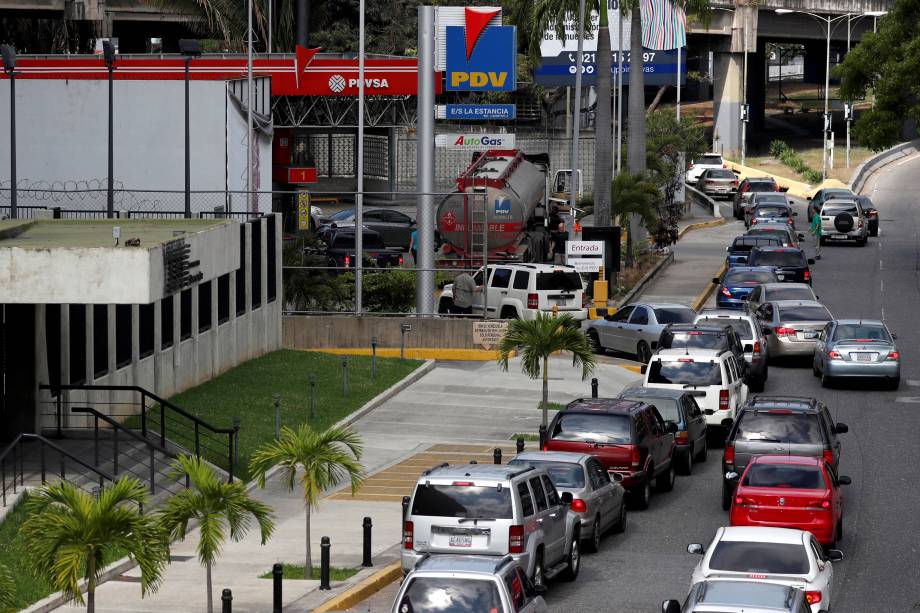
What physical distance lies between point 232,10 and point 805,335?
3299cm

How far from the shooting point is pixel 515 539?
57.2 ft

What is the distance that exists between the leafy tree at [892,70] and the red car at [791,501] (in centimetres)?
3615

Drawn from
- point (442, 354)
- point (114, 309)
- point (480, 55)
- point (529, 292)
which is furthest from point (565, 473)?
point (480, 55)

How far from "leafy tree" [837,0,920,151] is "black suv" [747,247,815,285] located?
9.63 meters

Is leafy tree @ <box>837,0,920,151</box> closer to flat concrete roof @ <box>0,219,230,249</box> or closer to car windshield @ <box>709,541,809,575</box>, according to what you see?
flat concrete roof @ <box>0,219,230,249</box>

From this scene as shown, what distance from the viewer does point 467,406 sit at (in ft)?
108

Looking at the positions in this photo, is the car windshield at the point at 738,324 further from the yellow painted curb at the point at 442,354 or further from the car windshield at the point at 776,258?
the car windshield at the point at 776,258

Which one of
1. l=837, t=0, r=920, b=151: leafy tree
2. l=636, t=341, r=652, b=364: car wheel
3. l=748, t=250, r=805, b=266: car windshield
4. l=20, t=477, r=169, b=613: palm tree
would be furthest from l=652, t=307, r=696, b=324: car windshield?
l=20, t=477, r=169, b=613: palm tree

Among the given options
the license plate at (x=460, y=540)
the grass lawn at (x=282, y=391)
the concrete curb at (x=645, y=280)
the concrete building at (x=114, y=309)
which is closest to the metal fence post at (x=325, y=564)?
the license plate at (x=460, y=540)

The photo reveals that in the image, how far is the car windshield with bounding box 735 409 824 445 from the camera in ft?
78.2

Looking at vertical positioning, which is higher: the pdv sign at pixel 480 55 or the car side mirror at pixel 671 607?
the pdv sign at pixel 480 55

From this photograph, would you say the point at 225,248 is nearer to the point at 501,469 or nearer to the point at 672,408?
the point at 672,408

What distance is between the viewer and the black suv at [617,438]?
2323cm

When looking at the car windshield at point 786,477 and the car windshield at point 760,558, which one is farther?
the car windshield at point 786,477
